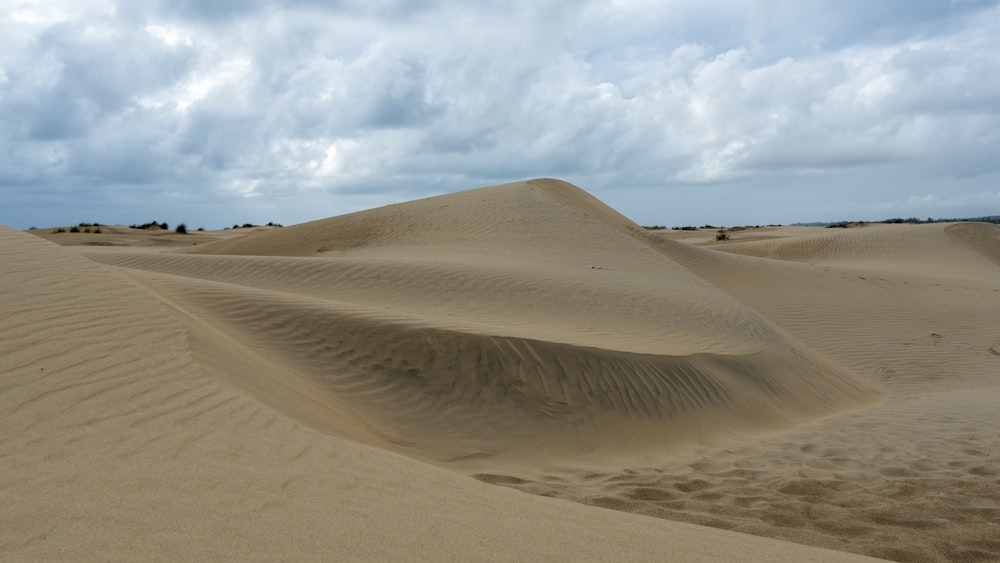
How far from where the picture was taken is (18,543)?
275 centimetres

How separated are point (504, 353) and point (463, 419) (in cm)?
126

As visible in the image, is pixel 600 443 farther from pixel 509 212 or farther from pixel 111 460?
pixel 509 212

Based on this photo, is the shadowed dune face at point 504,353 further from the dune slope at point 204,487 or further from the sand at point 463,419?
the dune slope at point 204,487

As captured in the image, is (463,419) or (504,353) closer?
(463,419)

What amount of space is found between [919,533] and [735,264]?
18.3 m

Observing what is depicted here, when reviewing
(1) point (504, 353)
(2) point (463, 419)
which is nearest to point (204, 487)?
(2) point (463, 419)

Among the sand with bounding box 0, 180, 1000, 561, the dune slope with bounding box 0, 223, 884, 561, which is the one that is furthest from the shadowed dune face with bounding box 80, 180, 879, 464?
the dune slope with bounding box 0, 223, 884, 561

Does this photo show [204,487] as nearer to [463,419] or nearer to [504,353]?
[463,419]

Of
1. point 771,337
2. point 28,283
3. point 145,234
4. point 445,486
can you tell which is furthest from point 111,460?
point 145,234

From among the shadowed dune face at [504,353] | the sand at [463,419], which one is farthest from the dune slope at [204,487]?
the shadowed dune face at [504,353]

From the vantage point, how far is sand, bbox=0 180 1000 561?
11.1 ft

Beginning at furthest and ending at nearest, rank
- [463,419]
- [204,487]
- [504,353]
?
[504,353]
[463,419]
[204,487]

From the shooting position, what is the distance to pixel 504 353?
8.35 metres

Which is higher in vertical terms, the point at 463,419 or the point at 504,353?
the point at 504,353
